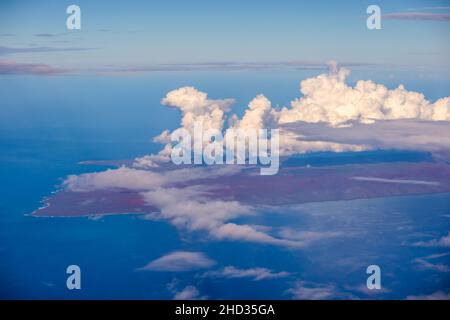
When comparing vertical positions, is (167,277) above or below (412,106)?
below

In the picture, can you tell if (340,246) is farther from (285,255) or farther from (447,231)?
(447,231)

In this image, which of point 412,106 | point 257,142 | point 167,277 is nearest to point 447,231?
point 412,106

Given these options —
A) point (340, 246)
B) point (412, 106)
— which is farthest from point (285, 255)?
point (412, 106)

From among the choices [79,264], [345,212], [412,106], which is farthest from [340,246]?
[79,264]
